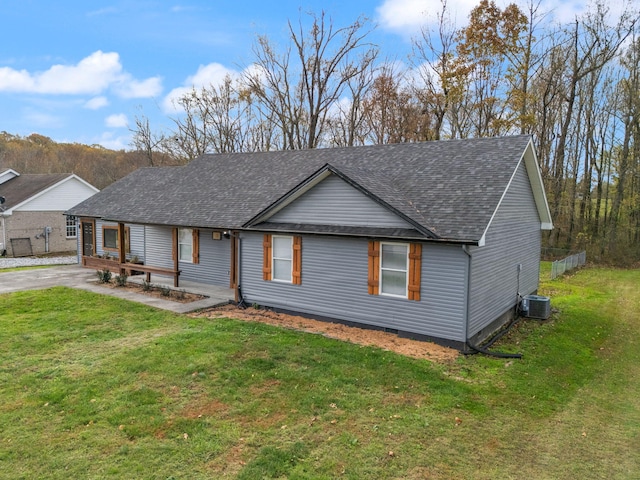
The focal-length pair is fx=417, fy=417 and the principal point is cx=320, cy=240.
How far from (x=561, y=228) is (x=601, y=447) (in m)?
29.1

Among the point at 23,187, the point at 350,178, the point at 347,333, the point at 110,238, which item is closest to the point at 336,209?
the point at 350,178

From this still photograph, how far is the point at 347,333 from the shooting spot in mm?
10336

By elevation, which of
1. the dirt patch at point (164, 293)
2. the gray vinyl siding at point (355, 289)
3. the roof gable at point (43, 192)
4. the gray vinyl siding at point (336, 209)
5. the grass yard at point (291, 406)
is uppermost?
the roof gable at point (43, 192)

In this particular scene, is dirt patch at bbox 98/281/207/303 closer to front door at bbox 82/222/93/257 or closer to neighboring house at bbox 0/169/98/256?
front door at bbox 82/222/93/257

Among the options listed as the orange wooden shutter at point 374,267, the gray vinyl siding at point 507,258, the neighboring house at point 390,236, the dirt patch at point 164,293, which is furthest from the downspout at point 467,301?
the dirt patch at point 164,293

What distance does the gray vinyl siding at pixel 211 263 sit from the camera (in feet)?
49.6

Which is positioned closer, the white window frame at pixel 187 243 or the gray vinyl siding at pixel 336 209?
the gray vinyl siding at pixel 336 209

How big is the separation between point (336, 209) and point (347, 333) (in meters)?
3.24

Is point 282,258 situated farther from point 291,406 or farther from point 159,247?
point 159,247

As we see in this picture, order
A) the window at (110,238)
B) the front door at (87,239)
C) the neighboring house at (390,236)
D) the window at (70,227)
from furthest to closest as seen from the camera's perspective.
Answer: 1. the window at (70,227)
2. the front door at (87,239)
3. the window at (110,238)
4. the neighboring house at (390,236)

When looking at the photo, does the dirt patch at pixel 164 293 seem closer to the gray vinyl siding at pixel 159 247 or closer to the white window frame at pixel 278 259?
the gray vinyl siding at pixel 159 247

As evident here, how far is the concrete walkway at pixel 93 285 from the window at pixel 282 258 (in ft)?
6.53

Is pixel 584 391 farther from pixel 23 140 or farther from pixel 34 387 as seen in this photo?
pixel 23 140

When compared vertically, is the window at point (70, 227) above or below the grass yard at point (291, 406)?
above
